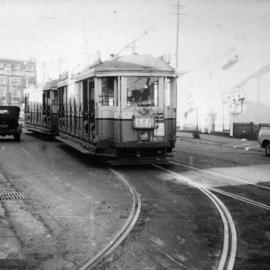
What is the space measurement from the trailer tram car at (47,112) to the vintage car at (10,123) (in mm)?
1807

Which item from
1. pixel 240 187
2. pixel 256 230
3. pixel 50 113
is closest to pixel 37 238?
pixel 256 230

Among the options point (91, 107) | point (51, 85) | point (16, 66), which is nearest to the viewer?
point (91, 107)

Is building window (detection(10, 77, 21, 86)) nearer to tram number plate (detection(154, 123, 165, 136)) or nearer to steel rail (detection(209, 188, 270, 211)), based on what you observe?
tram number plate (detection(154, 123, 165, 136))

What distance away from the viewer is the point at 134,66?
12.2 meters

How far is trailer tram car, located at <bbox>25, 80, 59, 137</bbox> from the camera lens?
23.2m

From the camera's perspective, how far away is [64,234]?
236 inches

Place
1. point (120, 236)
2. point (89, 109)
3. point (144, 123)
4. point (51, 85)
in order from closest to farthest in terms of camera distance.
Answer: point (120, 236), point (144, 123), point (89, 109), point (51, 85)

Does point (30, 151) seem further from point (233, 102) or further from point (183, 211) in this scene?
point (233, 102)

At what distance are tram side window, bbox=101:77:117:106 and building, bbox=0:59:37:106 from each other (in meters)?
90.5

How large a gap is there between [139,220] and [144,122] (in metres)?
5.62

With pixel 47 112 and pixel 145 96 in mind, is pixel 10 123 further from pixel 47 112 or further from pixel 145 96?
pixel 145 96

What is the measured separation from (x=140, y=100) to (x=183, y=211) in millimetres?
5537

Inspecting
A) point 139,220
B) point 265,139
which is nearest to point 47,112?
point 265,139

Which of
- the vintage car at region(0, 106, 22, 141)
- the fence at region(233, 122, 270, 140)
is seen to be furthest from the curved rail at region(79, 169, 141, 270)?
the fence at region(233, 122, 270, 140)
